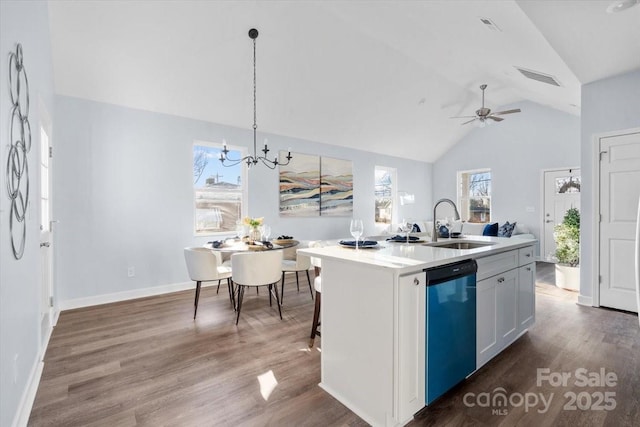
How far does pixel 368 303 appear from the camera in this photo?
5.67 ft

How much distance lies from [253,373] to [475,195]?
7601 millimetres

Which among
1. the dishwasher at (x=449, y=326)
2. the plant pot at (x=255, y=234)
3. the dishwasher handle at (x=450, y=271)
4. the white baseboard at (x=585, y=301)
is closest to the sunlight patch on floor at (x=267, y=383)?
the dishwasher at (x=449, y=326)

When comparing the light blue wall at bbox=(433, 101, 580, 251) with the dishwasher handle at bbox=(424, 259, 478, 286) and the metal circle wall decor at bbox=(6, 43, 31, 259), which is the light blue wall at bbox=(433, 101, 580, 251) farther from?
the metal circle wall decor at bbox=(6, 43, 31, 259)

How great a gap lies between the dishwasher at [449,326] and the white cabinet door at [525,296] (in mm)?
887

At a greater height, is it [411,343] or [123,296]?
[411,343]

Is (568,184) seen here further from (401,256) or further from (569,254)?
(401,256)

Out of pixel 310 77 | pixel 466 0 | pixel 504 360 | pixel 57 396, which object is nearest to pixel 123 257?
pixel 57 396

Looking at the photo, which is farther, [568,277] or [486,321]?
[568,277]

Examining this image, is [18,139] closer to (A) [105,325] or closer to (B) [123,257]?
(A) [105,325]

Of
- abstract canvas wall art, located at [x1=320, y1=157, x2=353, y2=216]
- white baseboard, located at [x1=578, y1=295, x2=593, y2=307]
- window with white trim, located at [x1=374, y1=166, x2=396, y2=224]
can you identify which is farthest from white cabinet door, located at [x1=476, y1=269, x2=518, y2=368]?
window with white trim, located at [x1=374, y1=166, x2=396, y2=224]

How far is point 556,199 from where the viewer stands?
661 cm

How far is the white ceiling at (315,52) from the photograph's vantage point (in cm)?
278

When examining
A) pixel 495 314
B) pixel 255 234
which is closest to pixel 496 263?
pixel 495 314

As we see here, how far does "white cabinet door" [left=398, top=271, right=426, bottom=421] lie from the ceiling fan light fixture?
2.44 m
